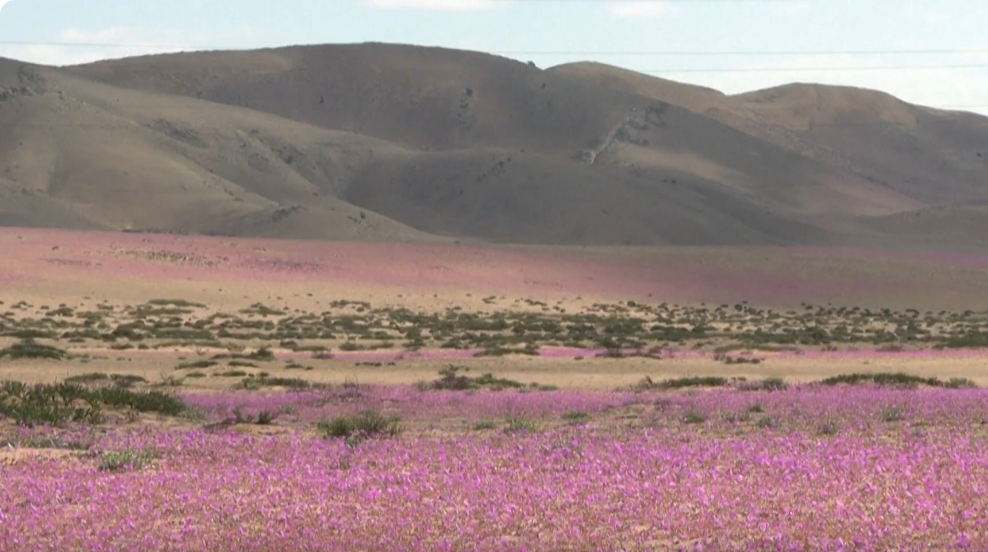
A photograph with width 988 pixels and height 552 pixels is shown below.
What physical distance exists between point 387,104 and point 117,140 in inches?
2397

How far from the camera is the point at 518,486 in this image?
10.9 m

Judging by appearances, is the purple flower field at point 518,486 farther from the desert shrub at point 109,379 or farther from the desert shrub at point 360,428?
the desert shrub at point 109,379

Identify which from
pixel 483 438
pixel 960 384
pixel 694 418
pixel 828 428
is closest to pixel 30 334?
pixel 960 384

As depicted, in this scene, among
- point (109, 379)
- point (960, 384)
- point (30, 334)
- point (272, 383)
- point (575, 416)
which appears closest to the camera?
point (575, 416)

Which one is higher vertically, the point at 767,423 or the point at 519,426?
the point at 767,423

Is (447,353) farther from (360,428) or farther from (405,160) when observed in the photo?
(405,160)

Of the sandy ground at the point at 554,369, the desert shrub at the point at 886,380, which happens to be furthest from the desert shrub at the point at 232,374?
the desert shrub at the point at 886,380

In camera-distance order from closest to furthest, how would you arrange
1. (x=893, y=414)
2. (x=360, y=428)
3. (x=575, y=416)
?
(x=360, y=428), (x=893, y=414), (x=575, y=416)

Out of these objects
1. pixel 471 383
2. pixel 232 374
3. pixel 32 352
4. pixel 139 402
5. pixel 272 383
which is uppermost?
pixel 139 402

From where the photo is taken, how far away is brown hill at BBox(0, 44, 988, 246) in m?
117

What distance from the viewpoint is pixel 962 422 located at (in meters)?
15.1

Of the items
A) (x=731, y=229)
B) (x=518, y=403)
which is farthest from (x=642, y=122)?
(x=518, y=403)

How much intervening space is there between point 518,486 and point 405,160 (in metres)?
137

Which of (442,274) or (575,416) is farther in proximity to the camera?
(442,274)
